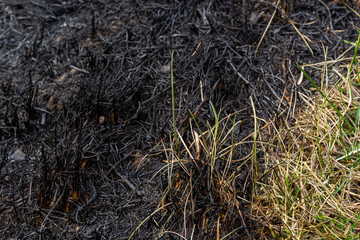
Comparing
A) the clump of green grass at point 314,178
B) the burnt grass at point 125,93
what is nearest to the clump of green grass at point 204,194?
the burnt grass at point 125,93

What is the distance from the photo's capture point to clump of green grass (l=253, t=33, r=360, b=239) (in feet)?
6.95

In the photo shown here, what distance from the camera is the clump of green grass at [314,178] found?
212 centimetres

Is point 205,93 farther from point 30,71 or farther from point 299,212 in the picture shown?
point 30,71

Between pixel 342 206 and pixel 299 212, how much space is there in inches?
7.5

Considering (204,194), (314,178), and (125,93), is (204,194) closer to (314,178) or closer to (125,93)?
(314,178)

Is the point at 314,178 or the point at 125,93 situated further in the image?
the point at 125,93

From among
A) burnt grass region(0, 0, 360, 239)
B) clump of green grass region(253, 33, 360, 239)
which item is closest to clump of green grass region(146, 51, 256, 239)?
burnt grass region(0, 0, 360, 239)

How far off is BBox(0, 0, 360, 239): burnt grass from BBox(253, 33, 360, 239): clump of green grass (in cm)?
11

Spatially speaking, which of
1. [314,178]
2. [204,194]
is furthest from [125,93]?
[314,178]

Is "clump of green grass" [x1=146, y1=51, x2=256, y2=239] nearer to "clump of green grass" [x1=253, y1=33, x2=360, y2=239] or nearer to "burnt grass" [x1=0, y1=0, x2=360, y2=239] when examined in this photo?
"burnt grass" [x1=0, y1=0, x2=360, y2=239]

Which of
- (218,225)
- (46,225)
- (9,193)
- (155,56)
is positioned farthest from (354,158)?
(9,193)

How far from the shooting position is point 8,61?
311 cm

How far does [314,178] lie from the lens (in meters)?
2.25

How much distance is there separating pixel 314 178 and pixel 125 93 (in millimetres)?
1135
